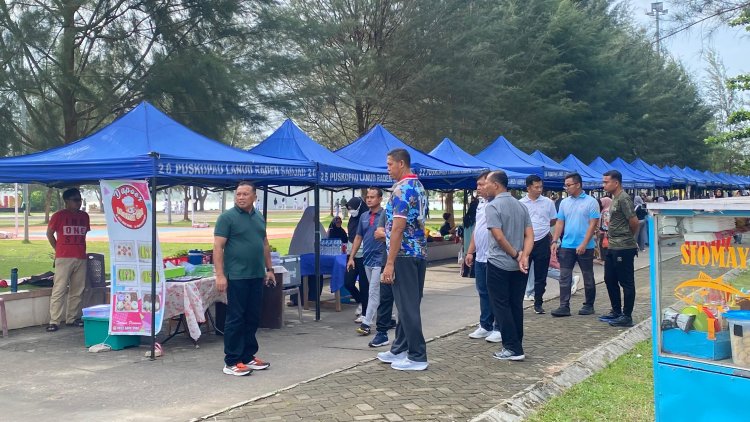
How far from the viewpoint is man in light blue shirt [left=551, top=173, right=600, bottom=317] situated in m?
9.21

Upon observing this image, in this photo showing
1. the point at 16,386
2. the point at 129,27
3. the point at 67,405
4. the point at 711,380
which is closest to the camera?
the point at 711,380

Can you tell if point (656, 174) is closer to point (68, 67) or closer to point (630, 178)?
point (630, 178)

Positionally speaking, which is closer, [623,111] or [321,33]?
[321,33]

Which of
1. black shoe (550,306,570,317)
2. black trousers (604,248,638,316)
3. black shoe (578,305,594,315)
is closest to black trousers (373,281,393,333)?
black trousers (604,248,638,316)

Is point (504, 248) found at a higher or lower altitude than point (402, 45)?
lower

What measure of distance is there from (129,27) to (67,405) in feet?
Answer: 25.0

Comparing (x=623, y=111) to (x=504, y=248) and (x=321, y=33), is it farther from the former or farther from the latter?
(x=504, y=248)

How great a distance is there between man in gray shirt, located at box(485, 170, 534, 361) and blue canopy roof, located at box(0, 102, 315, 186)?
9.77 feet

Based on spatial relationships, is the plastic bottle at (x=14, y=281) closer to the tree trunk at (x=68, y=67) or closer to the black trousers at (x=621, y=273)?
the tree trunk at (x=68, y=67)

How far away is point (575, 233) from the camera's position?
938cm

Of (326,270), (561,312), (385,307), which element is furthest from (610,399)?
(326,270)

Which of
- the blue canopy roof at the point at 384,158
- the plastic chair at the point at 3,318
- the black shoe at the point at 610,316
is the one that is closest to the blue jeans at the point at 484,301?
the black shoe at the point at 610,316

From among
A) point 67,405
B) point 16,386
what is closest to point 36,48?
point 16,386

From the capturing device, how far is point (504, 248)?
6.89 m
